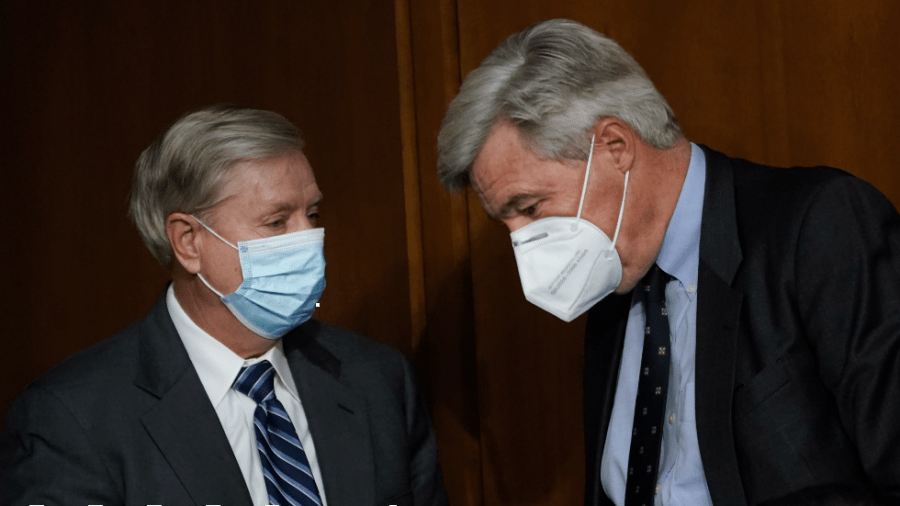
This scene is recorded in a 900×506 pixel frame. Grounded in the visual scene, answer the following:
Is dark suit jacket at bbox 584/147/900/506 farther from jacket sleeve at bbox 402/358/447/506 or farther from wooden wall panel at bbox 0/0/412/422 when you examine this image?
wooden wall panel at bbox 0/0/412/422

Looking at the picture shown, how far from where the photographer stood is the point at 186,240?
6.89ft

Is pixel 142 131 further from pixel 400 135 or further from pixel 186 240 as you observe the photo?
pixel 186 240

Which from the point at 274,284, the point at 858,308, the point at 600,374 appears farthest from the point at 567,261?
the point at 274,284

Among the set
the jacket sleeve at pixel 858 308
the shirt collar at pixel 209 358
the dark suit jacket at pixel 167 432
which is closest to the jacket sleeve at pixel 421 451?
the dark suit jacket at pixel 167 432

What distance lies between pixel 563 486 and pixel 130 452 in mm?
1298

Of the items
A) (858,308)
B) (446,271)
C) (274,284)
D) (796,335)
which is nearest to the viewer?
(858,308)

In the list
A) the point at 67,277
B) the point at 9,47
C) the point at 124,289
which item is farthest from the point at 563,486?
the point at 9,47

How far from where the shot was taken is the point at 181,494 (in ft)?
6.25

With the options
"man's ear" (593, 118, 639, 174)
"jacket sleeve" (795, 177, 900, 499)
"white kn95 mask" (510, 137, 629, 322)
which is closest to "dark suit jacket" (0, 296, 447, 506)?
"white kn95 mask" (510, 137, 629, 322)

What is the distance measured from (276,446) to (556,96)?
0.98 m

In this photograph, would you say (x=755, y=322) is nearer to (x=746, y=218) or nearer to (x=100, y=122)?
(x=746, y=218)

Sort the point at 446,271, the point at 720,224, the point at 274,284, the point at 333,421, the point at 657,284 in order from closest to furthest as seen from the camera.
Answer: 1. the point at 720,224
2. the point at 657,284
3. the point at 274,284
4. the point at 333,421
5. the point at 446,271

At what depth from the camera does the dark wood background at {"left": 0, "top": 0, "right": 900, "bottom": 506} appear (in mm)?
2209

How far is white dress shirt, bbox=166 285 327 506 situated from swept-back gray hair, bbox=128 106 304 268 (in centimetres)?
21
